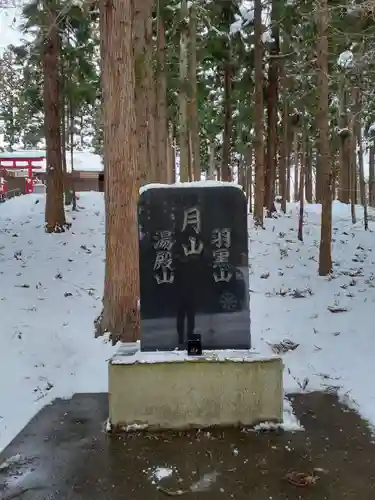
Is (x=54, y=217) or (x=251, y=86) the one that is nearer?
(x=54, y=217)

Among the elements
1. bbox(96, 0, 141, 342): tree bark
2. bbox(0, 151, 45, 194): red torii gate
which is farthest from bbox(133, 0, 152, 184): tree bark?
bbox(0, 151, 45, 194): red torii gate

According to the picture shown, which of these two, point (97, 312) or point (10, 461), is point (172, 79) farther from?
point (10, 461)

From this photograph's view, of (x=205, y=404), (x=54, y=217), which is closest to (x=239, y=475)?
(x=205, y=404)

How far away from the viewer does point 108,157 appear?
7246 mm

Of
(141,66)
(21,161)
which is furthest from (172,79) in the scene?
(21,161)

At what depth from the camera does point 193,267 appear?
550 centimetres

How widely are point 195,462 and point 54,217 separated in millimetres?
11437

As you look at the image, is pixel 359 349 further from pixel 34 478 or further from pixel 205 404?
pixel 34 478

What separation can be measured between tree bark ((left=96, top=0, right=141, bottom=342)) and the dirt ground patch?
222 cm

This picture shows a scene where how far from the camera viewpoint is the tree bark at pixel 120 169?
695 centimetres

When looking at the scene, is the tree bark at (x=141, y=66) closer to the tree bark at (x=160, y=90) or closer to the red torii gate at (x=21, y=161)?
the tree bark at (x=160, y=90)

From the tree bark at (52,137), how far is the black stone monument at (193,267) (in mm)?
9778

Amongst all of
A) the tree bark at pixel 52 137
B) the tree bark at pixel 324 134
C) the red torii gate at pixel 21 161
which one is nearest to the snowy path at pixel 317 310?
the tree bark at pixel 324 134

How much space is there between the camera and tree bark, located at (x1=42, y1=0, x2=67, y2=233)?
46.7ft
